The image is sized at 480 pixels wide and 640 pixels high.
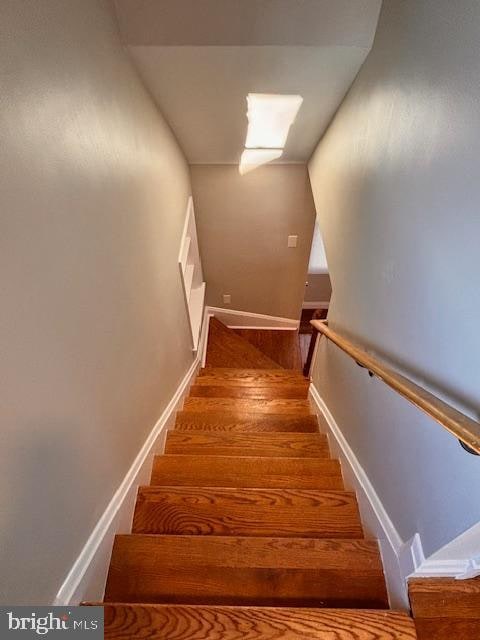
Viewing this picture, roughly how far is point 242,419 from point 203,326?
1.98 meters

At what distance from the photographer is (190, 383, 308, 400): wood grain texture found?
8.50 feet

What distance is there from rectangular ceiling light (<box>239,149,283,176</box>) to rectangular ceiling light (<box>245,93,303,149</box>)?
0.07 meters

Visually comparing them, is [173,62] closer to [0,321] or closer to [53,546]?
[0,321]

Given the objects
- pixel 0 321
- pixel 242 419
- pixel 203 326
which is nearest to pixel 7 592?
pixel 0 321

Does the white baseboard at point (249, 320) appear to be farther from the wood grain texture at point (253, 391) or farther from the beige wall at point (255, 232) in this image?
the wood grain texture at point (253, 391)

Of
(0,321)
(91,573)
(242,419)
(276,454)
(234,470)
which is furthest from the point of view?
(242,419)

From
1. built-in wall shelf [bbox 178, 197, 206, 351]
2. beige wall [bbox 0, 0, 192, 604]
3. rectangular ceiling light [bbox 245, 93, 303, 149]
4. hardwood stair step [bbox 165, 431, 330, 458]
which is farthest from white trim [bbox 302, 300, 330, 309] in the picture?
beige wall [bbox 0, 0, 192, 604]

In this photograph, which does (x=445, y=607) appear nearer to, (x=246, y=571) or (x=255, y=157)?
(x=246, y=571)

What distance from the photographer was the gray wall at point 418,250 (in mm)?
709

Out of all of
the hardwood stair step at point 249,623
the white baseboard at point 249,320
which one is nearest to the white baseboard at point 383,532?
the hardwood stair step at point 249,623

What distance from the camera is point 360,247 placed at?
143 centimetres

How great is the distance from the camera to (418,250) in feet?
3.01
